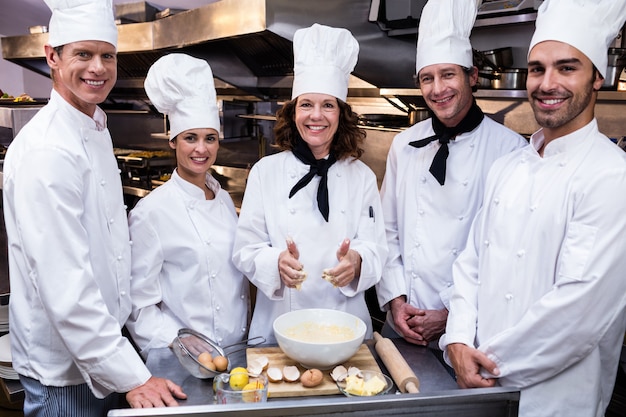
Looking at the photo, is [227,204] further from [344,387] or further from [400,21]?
[400,21]

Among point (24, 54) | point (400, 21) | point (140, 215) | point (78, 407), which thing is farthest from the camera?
point (24, 54)

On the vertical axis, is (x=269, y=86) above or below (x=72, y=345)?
above

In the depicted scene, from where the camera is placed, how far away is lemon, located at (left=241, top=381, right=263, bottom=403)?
1.17m

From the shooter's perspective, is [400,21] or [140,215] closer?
[140,215]

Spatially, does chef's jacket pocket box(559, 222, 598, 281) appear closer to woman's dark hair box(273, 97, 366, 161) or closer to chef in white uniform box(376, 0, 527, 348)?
chef in white uniform box(376, 0, 527, 348)

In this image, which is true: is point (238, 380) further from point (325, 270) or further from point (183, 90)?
point (183, 90)

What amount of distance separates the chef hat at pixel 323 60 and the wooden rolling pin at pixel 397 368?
0.88 metres

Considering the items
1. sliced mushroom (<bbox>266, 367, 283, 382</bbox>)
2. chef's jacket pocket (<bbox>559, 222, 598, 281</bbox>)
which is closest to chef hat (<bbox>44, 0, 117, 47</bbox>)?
sliced mushroom (<bbox>266, 367, 283, 382</bbox>)

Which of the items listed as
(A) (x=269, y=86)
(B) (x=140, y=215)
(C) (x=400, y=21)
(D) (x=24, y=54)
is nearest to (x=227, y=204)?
(B) (x=140, y=215)

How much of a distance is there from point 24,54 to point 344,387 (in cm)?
603

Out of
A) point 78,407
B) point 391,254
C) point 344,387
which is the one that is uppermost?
point 391,254

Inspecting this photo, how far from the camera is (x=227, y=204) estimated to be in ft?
6.70

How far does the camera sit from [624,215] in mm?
1314

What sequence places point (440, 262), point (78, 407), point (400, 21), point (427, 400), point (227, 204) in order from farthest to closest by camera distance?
point (400, 21) < point (227, 204) < point (440, 262) < point (78, 407) < point (427, 400)
